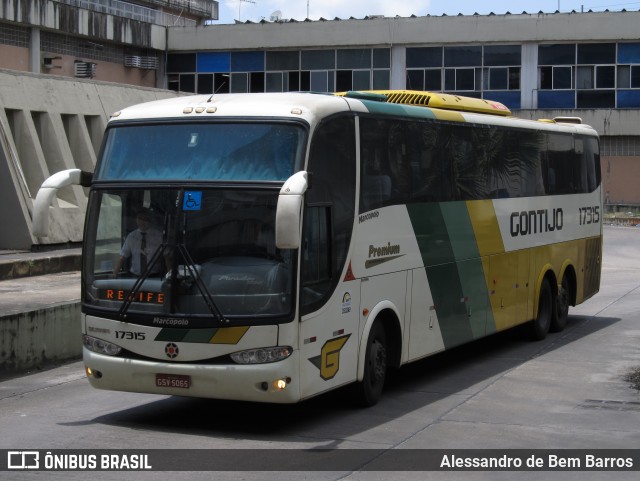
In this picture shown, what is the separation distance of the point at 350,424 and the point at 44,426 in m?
2.95

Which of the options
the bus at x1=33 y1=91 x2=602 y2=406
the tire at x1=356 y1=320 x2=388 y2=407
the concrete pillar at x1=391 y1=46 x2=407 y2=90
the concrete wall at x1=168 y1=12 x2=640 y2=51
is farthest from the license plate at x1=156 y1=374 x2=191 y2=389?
the concrete pillar at x1=391 y1=46 x2=407 y2=90

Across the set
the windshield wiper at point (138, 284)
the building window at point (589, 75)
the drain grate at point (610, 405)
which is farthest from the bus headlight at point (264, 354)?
the building window at point (589, 75)

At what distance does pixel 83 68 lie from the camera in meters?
51.7

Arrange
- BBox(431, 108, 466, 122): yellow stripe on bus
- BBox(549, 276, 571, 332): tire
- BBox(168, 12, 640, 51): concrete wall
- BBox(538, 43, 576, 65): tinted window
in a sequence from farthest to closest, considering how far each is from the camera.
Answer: BBox(538, 43, 576, 65): tinted window, BBox(168, 12, 640, 51): concrete wall, BBox(549, 276, 571, 332): tire, BBox(431, 108, 466, 122): yellow stripe on bus

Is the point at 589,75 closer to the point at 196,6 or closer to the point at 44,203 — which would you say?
the point at 196,6

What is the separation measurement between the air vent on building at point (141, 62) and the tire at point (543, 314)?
42.2 metres

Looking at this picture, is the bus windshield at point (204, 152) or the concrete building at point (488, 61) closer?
the bus windshield at point (204, 152)

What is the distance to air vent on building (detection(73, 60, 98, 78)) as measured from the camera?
5156 cm

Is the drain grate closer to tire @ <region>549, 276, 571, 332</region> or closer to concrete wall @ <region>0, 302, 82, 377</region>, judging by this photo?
tire @ <region>549, 276, 571, 332</region>

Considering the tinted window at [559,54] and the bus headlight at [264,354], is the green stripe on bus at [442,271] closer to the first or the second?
the bus headlight at [264,354]

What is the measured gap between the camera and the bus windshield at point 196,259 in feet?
32.6

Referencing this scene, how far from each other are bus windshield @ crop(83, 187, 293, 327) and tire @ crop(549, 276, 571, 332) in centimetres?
926

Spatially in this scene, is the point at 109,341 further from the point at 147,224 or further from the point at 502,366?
the point at 502,366

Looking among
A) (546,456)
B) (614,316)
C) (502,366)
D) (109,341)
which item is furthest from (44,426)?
(614,316)
